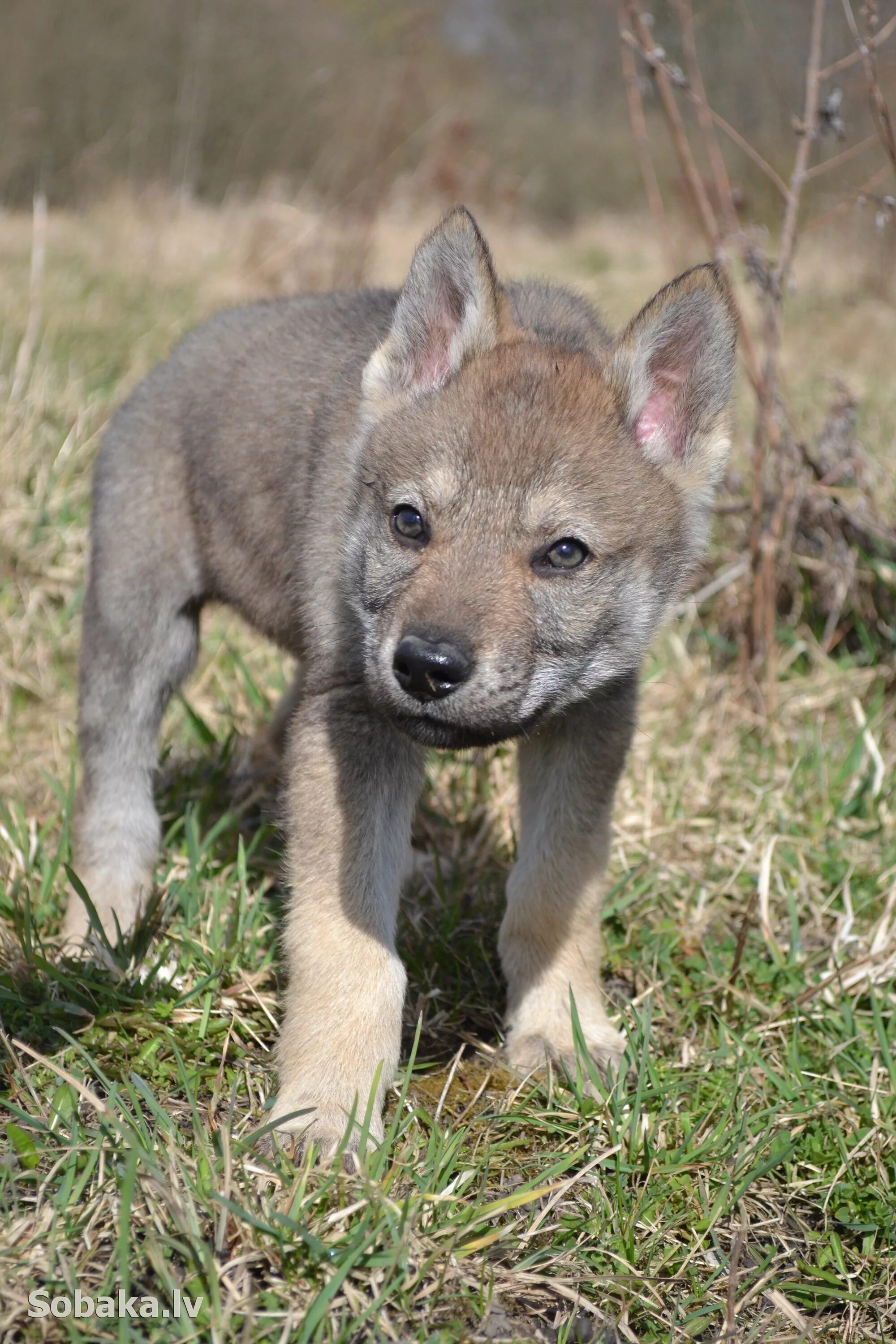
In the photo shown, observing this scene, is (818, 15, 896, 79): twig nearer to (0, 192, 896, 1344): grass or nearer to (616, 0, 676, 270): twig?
(616, 0, 676, 270): twig

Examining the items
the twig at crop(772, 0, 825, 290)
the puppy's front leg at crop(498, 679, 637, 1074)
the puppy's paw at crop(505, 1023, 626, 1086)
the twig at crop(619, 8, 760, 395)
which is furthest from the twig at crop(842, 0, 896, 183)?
the puppy's paw at crop(505, 1023, 626, 1086)

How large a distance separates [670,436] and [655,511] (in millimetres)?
247

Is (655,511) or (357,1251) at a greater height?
(655,511)

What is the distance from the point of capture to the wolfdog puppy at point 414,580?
8.43 feet

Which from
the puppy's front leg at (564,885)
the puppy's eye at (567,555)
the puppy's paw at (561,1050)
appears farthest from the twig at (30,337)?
the puppy's paw at (561,1050)

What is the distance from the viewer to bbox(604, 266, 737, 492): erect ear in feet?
9.04

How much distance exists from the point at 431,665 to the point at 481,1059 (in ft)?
4.26

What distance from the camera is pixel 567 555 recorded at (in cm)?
262

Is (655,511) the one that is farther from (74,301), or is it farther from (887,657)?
→ (74,301)

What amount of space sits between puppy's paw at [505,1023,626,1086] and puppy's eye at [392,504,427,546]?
1354mm

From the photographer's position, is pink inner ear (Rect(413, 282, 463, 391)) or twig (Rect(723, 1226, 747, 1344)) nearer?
twig (Rect(723, 1226, 747, 1344))

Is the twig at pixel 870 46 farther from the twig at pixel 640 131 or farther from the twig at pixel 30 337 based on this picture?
the twig at pixel 30 337

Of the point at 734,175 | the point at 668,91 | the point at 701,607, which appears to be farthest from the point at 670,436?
the point at 734,175

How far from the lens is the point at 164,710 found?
382 cm
